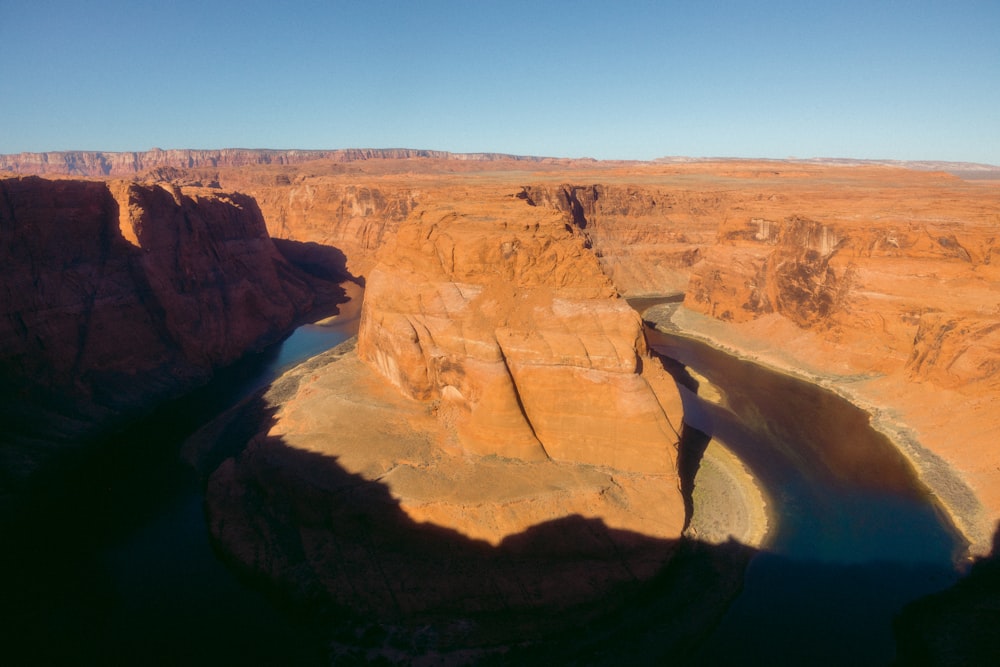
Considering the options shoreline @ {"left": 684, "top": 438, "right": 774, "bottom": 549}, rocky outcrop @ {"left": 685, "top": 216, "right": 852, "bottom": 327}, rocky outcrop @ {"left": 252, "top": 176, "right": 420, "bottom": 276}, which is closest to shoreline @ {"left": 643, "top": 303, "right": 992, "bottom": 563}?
rocky outcrop @ {"left": 685, "top": 216, "right": 852, "bottom": 327}

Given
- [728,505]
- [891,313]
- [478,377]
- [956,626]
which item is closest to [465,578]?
[478,377]

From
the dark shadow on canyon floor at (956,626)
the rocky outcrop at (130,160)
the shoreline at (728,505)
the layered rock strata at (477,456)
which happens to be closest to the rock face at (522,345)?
the layered rock strata at (477,456)

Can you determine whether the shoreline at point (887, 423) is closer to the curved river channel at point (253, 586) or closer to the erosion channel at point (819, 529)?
the erosion channel at point (819, 529)

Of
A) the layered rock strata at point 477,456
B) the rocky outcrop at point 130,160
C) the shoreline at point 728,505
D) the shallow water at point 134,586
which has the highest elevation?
the rocky outcrop at point 130,160

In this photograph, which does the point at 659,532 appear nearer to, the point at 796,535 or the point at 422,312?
the point at 796,535

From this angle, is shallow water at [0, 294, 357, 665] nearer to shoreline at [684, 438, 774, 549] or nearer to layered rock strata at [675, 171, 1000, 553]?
shoreline at [684, 438, 774, 549]

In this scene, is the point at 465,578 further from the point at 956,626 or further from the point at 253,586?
the point at 956,626
